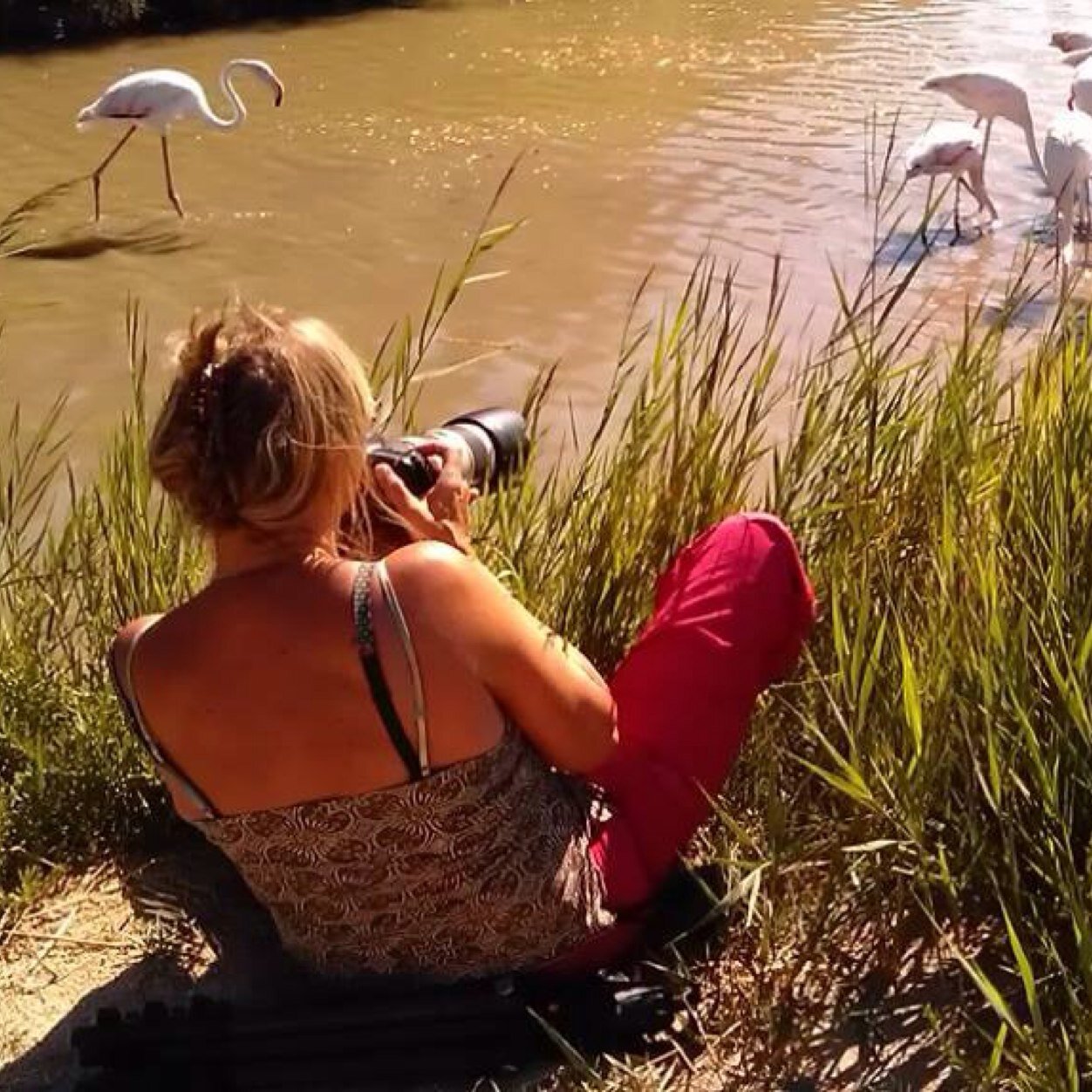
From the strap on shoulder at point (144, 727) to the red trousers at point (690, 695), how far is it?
0.43 metres

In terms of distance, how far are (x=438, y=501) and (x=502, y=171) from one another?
586cm

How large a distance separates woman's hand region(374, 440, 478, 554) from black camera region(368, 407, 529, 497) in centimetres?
2

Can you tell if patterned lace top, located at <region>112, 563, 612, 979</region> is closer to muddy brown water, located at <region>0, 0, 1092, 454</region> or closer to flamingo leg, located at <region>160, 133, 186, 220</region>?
muddy brown water, located at <region>0, 0, 1092, 454</region>

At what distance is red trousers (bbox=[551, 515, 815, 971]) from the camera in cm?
178

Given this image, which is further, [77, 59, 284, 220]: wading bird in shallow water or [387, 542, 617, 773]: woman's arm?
[77, 59, 284, 220]: wading bird in shallow water

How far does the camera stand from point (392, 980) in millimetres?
1742

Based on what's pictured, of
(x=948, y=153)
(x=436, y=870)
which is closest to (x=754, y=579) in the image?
(x=436, y=870)

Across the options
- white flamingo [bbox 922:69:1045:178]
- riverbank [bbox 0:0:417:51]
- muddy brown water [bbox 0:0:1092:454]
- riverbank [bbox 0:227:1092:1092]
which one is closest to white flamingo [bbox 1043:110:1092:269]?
muddy brown water [bbox 0:0:1092:454]

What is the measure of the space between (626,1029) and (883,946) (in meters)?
0.28

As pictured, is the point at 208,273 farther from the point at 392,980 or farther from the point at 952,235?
the point at 392,980

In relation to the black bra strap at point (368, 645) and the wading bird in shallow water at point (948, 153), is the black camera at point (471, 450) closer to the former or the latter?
the black bra strap at point (368, 645)

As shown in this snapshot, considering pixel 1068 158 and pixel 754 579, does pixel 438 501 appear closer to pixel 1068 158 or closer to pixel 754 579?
pixel 754 579

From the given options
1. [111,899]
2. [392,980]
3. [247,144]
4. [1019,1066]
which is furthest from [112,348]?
[1019,1066]

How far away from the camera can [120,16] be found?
1083cm
